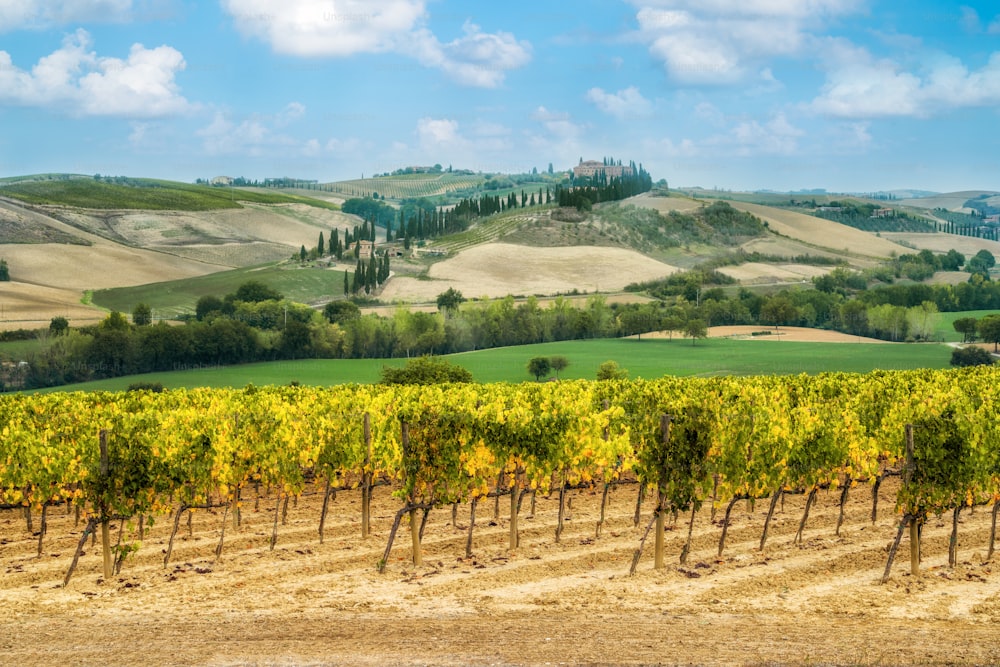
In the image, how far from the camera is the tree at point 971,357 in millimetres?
84238

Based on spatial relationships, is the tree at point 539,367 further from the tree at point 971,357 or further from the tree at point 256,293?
the tree at point 256,293

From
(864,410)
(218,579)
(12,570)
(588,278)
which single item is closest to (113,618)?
(218,579)

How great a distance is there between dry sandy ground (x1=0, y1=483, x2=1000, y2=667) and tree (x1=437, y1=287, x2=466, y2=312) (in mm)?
100002

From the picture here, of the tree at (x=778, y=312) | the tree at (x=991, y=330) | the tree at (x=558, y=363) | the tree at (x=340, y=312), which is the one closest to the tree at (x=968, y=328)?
the tree at (x=991, y=330)

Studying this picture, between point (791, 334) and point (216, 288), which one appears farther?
point (216, 288)

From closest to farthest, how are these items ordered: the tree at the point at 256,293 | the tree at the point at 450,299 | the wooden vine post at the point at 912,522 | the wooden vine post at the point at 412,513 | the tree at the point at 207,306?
the wooden vine post at the point at 912,522 < the wooden vine post at the point at 412,513 < the tree at the point at 450,299 < the tree at the point at 207,306 < the tree at the point at 256,293

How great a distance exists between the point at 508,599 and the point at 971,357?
77234 millimetres

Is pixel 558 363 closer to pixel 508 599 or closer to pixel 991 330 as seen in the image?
pixel 991 330

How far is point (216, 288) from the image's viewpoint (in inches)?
6137

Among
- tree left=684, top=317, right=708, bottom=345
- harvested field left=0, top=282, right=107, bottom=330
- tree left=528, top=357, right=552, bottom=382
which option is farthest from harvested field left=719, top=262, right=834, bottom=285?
harvested field left=0, top=282, right=107, bottom=330

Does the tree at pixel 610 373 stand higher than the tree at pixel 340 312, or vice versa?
the tree at pixel 340 312

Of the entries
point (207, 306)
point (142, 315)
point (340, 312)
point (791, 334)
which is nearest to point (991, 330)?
point (791, 334)

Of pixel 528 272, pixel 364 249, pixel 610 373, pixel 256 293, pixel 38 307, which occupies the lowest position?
pixel 610 373

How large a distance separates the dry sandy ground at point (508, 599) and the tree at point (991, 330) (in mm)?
76034
